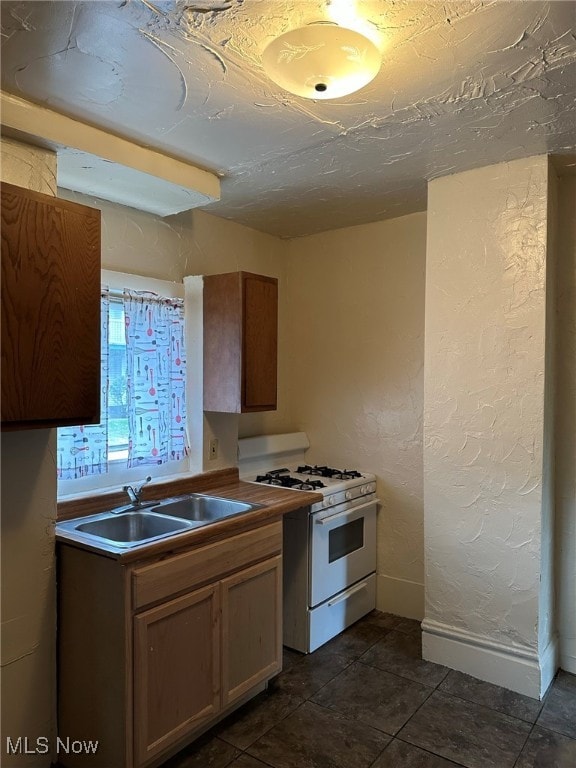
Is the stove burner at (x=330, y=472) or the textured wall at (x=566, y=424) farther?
the stove burner at (x=330, y=472)

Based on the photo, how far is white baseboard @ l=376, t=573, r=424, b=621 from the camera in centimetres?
324

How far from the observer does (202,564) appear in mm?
2107

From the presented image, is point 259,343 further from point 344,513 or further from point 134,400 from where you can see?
point 344,513

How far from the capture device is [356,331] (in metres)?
3.52

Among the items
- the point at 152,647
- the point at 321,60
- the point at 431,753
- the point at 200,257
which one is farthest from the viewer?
the point at 200,257

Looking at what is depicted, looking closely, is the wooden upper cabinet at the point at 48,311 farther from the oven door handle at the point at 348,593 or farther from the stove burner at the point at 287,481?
the oven door handle at the point at 348,593

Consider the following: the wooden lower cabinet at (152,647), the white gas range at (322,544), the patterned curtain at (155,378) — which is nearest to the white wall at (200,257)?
the patterned curtain at (155,378)

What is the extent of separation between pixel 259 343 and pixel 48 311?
4.17 feet

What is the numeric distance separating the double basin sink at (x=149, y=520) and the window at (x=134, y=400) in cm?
21

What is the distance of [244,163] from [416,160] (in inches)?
31.1

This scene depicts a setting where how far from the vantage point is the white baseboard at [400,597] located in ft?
10.6

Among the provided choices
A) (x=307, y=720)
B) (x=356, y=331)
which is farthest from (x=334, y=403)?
(x=307, y=720)

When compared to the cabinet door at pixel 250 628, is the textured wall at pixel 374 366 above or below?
above

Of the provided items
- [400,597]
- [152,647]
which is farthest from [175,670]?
[400,597]
